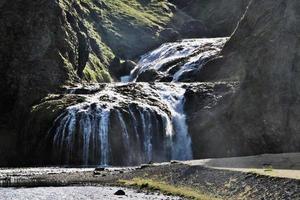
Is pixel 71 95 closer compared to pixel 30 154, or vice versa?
pixel 30 154

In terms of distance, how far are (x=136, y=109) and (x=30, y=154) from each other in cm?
2499

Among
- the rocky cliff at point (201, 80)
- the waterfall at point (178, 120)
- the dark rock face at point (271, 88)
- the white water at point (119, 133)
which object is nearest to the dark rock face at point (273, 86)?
the dark rock face at point (271, 88)

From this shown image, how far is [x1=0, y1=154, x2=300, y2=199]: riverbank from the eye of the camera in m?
39.4

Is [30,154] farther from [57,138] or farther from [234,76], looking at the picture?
[234,76]

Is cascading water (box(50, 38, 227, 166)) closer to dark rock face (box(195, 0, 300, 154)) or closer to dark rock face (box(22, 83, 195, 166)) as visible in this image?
dark rock face (box(22, 83, 195, 166))

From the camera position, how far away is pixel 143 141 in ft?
351

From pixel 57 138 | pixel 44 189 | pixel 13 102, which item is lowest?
pixel 44 189

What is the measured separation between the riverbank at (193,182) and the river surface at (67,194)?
2.84 m

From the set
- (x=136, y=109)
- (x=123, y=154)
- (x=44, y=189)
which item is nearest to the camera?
(x=44, y=189)

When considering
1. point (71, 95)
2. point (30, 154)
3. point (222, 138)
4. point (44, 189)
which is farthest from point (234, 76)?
point (44, 189)

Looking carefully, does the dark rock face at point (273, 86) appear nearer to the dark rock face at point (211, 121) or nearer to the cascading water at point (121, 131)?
the dark rock face at point (211, 121)

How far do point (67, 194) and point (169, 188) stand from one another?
995cm

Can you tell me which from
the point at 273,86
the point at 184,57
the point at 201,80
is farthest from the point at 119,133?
the point at 184,57

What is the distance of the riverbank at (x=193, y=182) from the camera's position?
39.4 meters
